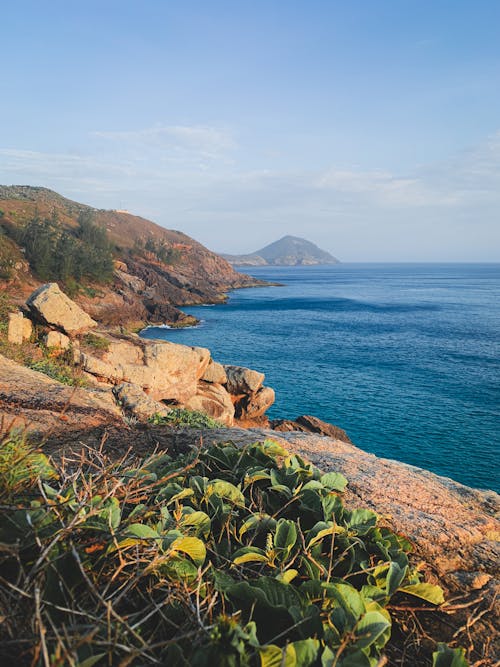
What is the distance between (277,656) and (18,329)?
16.5m

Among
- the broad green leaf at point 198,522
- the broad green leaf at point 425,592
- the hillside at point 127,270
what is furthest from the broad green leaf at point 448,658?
the hillside at point 127,270

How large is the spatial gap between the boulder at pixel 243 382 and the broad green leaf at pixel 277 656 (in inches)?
818

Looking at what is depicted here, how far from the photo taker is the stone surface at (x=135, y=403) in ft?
36.3

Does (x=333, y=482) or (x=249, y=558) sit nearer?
(x=249, y=558)

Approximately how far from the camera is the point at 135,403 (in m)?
11.7

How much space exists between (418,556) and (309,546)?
1.36m

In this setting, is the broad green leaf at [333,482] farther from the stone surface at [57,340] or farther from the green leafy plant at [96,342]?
the green leafy plant at [96,342]

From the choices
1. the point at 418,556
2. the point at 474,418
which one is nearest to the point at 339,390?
the point at 474,418

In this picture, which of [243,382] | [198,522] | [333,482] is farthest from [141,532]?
[243,382]

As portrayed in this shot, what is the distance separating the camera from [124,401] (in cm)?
1170

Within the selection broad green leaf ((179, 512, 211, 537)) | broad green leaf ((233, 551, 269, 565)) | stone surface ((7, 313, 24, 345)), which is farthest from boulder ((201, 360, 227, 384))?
broad green leaf ((233, 551, 269, 565))

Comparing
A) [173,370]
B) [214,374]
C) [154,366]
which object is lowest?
[214,374]

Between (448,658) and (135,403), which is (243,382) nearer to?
(135,403)

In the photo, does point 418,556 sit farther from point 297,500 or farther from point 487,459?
point 487,459
